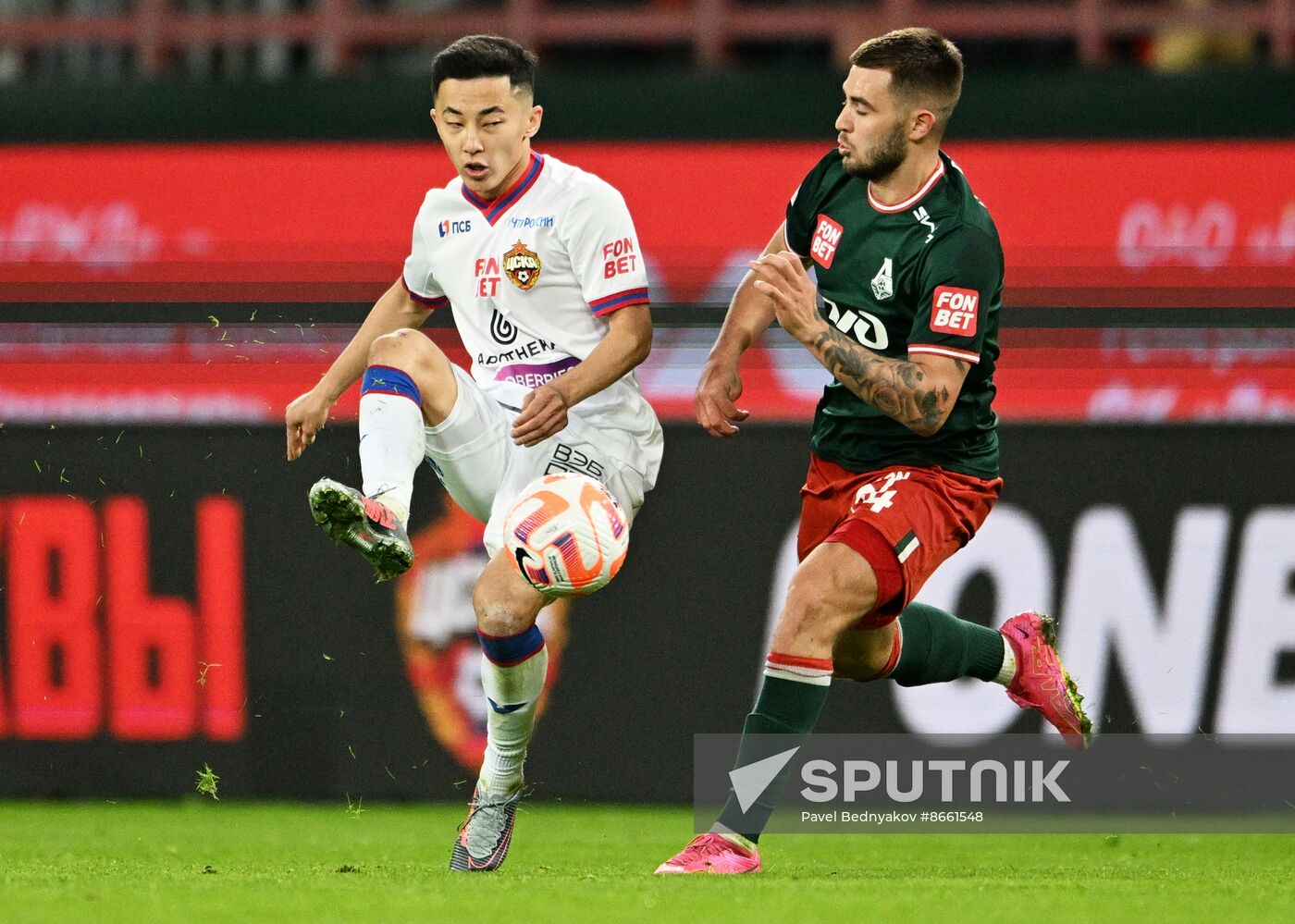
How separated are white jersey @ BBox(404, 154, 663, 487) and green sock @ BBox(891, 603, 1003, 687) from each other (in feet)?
2.75

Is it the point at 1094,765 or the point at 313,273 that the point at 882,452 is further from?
the point at 313,273

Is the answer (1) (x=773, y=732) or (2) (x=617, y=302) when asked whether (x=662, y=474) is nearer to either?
(2) (x=617, y=302)

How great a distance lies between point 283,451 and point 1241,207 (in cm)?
409

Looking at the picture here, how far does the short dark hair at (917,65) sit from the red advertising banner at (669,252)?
8.40ft

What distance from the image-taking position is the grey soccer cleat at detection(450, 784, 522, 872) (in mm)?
5211

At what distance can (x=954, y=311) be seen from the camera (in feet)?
16.3

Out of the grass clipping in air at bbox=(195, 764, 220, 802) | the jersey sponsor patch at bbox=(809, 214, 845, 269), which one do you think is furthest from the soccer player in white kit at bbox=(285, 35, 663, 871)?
the grass clipping in air at bbox=(195, 764, 220, 802)

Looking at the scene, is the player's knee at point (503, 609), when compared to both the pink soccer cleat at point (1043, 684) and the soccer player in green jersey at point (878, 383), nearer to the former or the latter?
the soccer player in green jersey at point (878, 383)

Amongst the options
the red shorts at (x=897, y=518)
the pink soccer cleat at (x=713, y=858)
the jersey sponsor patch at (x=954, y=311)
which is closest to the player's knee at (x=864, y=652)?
the red shorts at (x=897, y=518)

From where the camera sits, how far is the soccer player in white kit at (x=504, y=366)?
16.8 ft

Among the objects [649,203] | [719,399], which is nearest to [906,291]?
[719,399]

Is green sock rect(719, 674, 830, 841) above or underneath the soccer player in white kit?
underneath

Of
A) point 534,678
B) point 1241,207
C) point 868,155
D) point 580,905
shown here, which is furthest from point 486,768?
point 1241,207
